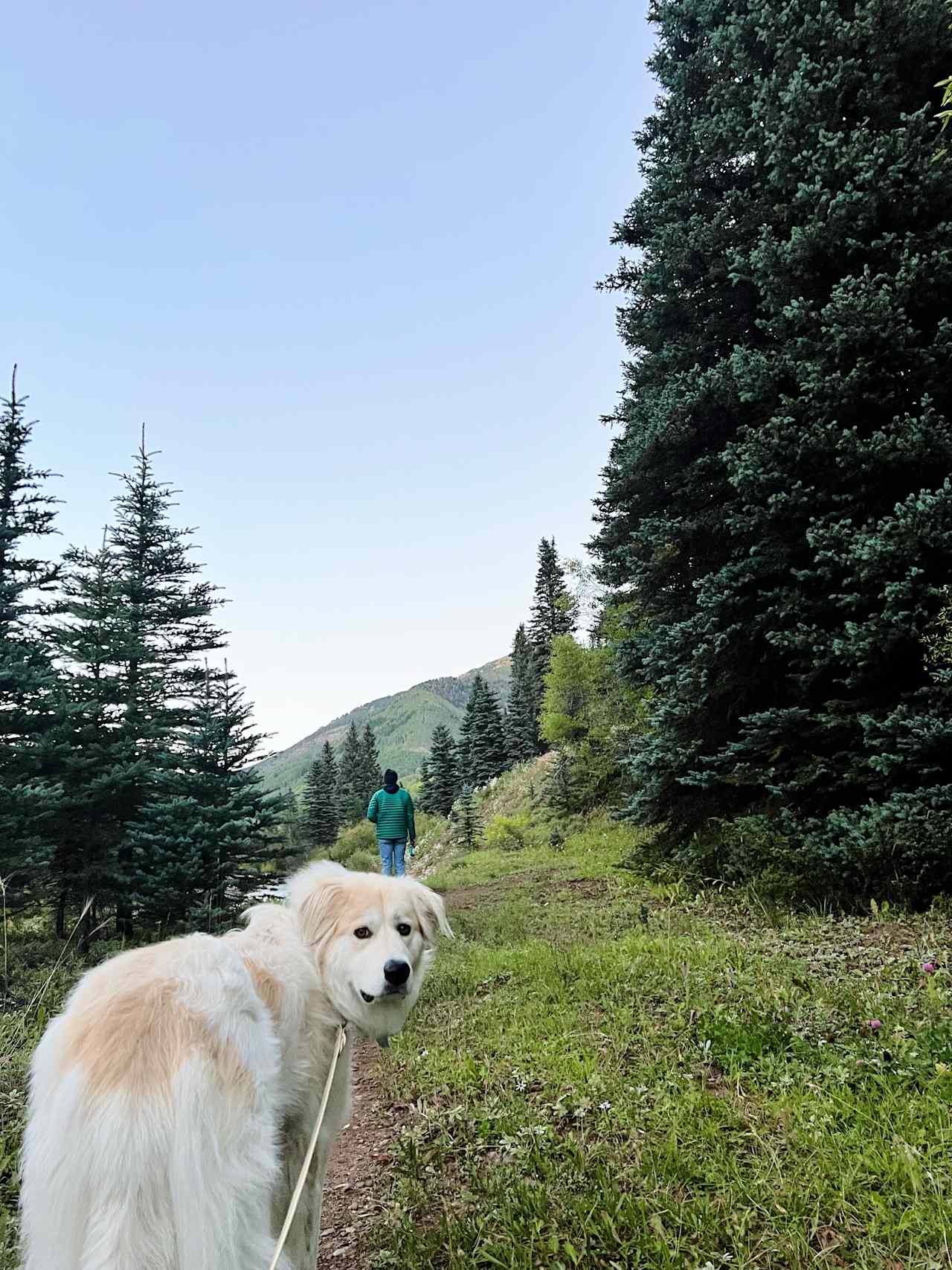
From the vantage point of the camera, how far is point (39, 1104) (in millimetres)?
1774

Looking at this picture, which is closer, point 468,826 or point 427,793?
point 468,826

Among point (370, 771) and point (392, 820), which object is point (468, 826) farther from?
point (370, 771)

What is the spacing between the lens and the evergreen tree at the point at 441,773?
128 ft

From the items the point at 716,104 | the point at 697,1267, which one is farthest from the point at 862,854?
the point at 716,104

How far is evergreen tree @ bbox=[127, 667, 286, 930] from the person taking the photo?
10.2m

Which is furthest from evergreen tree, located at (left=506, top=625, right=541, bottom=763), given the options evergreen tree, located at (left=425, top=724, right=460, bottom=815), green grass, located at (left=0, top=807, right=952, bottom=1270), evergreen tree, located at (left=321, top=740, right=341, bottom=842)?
green grass, located at (left=0, top=807, right=952, bottom=1270)

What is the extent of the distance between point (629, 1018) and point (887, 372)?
20.5 ft

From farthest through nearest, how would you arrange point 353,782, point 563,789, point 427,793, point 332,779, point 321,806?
point 353,782
point 332,779
point 321,806
point 427,793
point 563,789

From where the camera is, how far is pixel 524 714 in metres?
39.3

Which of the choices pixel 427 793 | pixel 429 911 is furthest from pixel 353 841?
pixel 429 911

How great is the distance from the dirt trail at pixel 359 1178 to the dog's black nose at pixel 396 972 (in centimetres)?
112

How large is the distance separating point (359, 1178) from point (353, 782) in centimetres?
4871

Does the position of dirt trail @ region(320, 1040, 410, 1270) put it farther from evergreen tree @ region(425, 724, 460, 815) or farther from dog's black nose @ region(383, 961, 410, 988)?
evergreen tree @ region(425, 724, 460, 815)

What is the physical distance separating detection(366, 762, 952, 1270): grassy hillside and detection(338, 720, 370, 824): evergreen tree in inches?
1564
